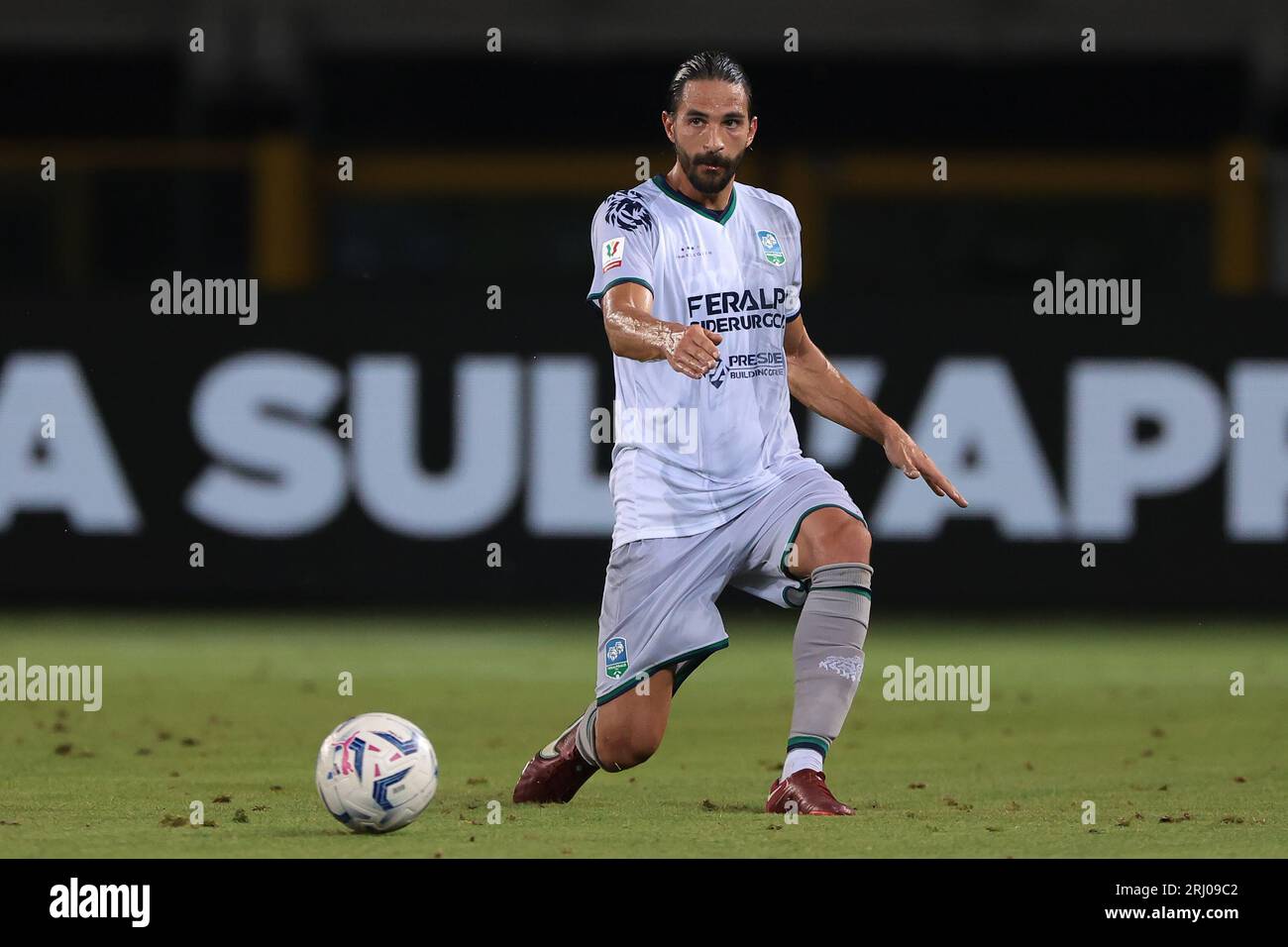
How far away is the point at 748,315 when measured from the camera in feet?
26.1

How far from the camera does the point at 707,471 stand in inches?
315

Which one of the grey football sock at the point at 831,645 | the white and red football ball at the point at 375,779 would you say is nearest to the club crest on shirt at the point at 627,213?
the grey football sock at the point at 831,645

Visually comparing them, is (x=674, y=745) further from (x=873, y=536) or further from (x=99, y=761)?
(x=873, y=536)

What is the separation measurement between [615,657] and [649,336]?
130 centimetres

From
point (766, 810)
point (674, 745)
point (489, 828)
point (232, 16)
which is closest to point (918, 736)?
point (674, 745)

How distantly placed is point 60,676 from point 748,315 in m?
5.72

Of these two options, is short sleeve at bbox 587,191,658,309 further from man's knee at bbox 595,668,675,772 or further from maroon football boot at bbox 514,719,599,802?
maroon football boot at bbox 514,719,599,802

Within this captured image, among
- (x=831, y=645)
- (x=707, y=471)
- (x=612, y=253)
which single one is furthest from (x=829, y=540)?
(x=612, y=253)

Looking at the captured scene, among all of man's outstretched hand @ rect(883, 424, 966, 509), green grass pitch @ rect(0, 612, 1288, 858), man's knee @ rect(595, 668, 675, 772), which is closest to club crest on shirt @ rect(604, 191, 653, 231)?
man's outstretched hand @ rect(883, 424, 966, 509)

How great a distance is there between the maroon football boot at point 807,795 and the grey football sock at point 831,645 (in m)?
0.11

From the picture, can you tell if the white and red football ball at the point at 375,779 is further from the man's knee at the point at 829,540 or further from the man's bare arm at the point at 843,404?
the man's bare arm at the point at 843,404

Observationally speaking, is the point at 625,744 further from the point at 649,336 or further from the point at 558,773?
the point at 649,336

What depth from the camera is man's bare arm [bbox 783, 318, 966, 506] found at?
7793 millimetres

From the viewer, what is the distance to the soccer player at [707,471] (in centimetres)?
775
